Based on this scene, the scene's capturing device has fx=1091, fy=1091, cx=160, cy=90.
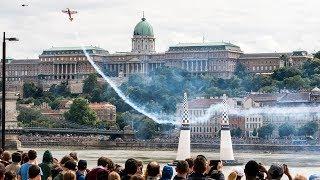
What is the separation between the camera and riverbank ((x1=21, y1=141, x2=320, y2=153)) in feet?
232

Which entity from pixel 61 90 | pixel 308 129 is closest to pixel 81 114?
pixel 308 129

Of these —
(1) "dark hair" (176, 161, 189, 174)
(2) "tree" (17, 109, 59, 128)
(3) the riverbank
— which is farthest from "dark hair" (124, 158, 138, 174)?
(2) "tree" (17, 109, 59, 128)

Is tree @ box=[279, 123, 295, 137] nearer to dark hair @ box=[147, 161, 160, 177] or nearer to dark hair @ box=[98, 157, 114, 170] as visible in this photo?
dark hair @ box=[98, 157, 114, 170]

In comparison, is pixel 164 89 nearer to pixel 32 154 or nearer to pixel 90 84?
pixel 90 84

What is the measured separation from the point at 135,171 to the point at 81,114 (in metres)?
96.3

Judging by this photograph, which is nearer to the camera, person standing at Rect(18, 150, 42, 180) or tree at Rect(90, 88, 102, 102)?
person standing at Rect(18, 150, 42, 180)

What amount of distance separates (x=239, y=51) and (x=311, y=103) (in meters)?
54.6

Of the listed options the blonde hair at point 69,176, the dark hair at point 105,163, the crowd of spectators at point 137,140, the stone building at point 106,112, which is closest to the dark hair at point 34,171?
the blonde hair at point 69,176

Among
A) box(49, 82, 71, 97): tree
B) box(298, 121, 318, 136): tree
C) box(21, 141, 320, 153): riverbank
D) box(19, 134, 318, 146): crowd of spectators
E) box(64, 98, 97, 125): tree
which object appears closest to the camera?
box(21, 141, 320, 153): riverbank

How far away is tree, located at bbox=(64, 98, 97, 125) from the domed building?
3931 cm

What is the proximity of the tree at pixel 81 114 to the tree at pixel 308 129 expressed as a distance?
29.4 m

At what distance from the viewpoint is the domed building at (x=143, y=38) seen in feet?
480

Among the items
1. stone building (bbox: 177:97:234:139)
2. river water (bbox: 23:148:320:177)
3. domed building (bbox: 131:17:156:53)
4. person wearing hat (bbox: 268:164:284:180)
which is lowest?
person wearing hat (bbox: 268:164:284:180)

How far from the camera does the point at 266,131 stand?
8556cm
